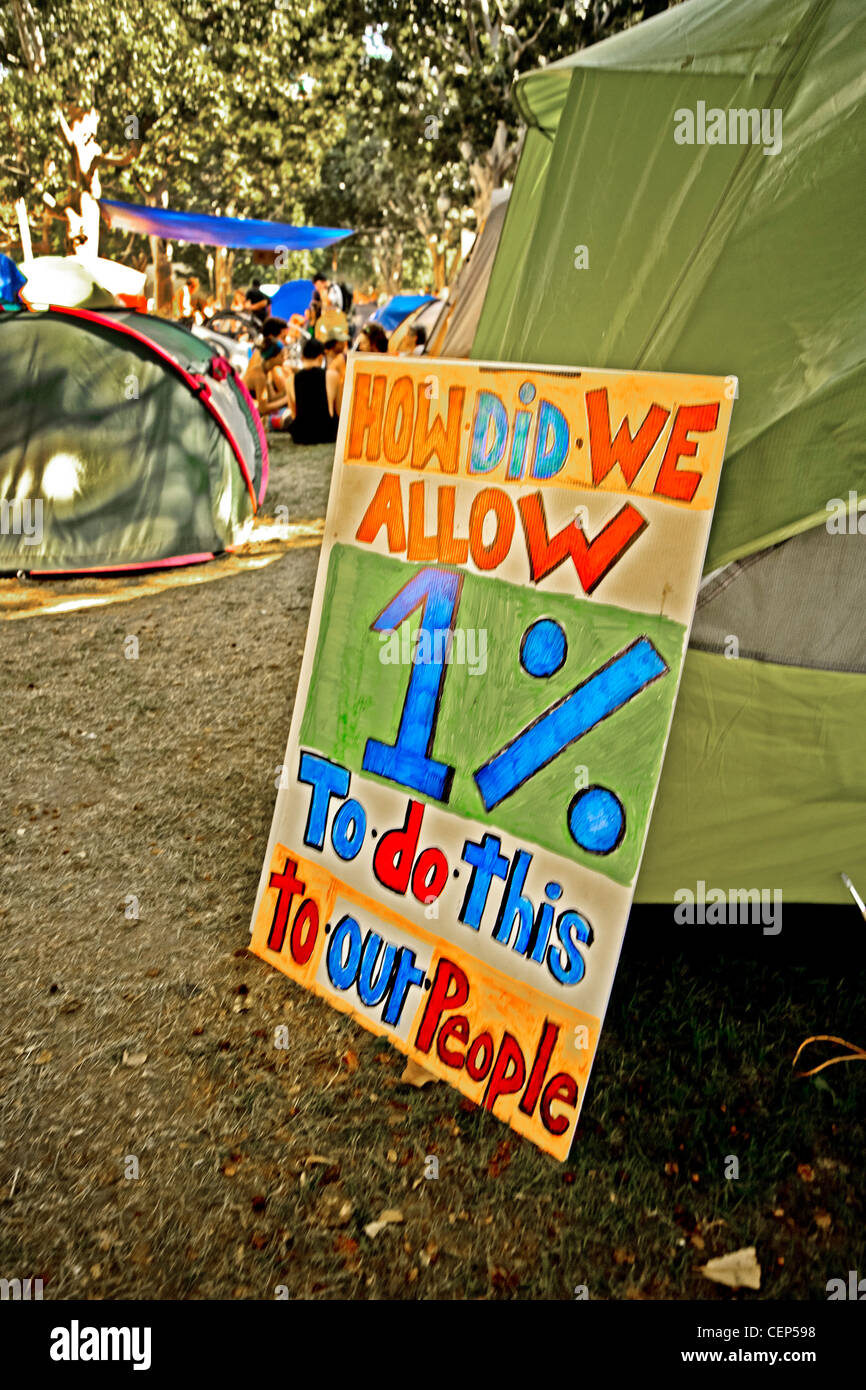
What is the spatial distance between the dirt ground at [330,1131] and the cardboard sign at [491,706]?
0.56ft

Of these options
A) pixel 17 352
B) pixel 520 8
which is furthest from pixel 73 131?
pixel 17 352

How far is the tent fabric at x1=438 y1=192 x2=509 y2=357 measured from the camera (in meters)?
4.42

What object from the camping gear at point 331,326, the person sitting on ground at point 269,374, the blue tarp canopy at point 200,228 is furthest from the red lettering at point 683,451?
the blue tarp canopy at point 200,228

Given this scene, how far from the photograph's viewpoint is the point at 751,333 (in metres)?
2.61

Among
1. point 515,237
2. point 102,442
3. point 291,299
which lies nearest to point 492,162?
point 291,299

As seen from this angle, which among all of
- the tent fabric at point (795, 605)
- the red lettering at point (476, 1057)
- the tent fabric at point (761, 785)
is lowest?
the red lettering at point (476, 1057)

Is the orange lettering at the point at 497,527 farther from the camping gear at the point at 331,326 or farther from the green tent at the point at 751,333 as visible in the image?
the camping gear at the point at 331,326

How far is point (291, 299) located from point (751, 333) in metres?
19.4

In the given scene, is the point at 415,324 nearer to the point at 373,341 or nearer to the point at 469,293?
the point at 373,341

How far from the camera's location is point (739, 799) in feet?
9.03

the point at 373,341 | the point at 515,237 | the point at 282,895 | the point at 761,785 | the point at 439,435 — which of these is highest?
the point at 373,341

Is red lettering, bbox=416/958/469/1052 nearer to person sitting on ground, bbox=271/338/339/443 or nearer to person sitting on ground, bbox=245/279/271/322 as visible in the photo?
person sitting on ground, bbox=271/338/339/443

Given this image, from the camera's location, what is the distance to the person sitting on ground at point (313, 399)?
1243cm

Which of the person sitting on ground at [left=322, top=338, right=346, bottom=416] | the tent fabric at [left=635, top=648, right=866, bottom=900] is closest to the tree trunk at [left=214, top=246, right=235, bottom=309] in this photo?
the person sitting on ground at [left=322, top=338, right=346, bottom=416]
